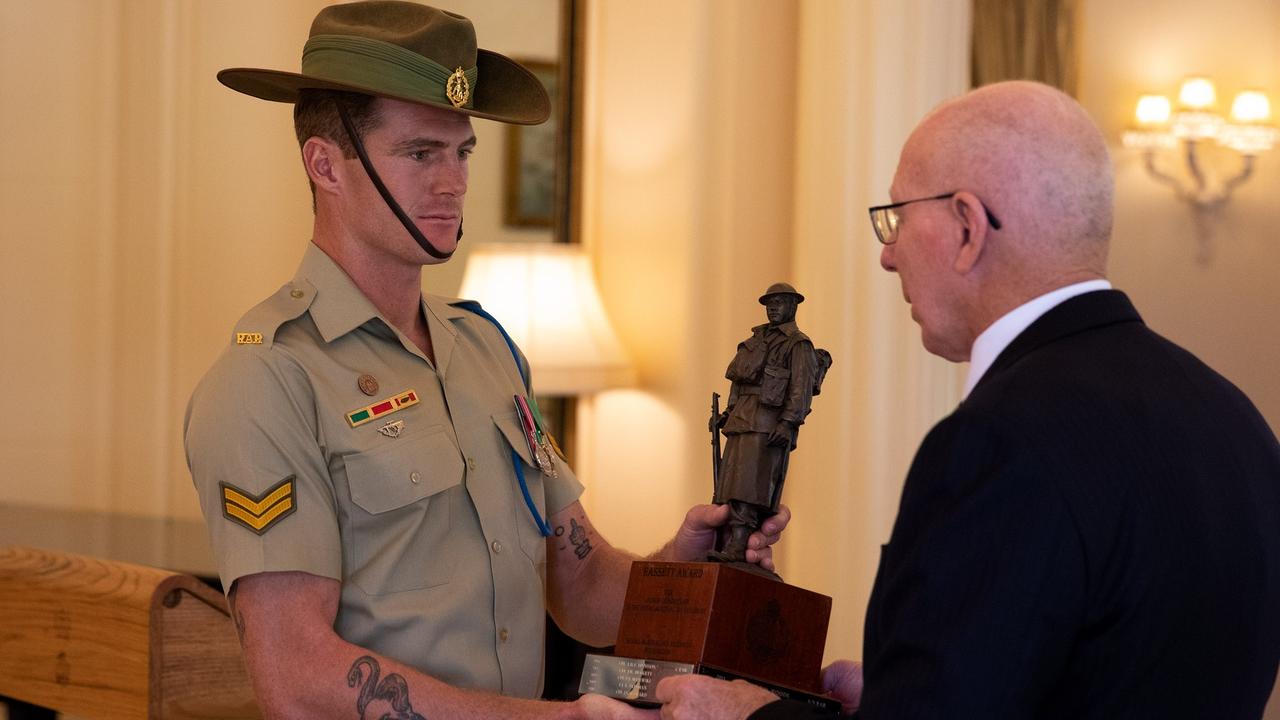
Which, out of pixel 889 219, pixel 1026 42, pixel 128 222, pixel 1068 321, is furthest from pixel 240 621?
pixel 1026 42

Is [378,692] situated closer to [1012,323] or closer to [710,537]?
[710,537]

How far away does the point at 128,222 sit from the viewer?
4.44m

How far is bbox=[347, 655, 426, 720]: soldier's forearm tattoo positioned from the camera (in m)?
2.06

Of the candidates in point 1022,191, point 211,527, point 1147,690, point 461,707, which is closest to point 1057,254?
point 1022,191

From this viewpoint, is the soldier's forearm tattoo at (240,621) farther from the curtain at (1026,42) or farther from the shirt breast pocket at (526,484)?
the curtain at (1026,42)

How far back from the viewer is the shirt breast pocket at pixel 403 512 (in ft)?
7.12

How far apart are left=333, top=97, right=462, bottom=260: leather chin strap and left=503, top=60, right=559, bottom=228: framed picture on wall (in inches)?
119

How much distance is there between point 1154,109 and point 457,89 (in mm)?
4790

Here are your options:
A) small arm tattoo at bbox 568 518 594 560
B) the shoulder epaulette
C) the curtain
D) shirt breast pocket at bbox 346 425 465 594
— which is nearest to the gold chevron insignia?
shirt breast pocket at bbox 346 425 465 594

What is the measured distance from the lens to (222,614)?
294 cm

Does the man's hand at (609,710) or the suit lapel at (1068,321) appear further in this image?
the man's hand at (609,710)

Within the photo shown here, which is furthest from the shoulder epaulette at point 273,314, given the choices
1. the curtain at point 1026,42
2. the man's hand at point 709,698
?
the curtain at point 1026,42

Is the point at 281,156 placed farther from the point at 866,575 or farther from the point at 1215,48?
the point at 1215,48

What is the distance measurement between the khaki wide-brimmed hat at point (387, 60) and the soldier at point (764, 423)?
0.65 meters
